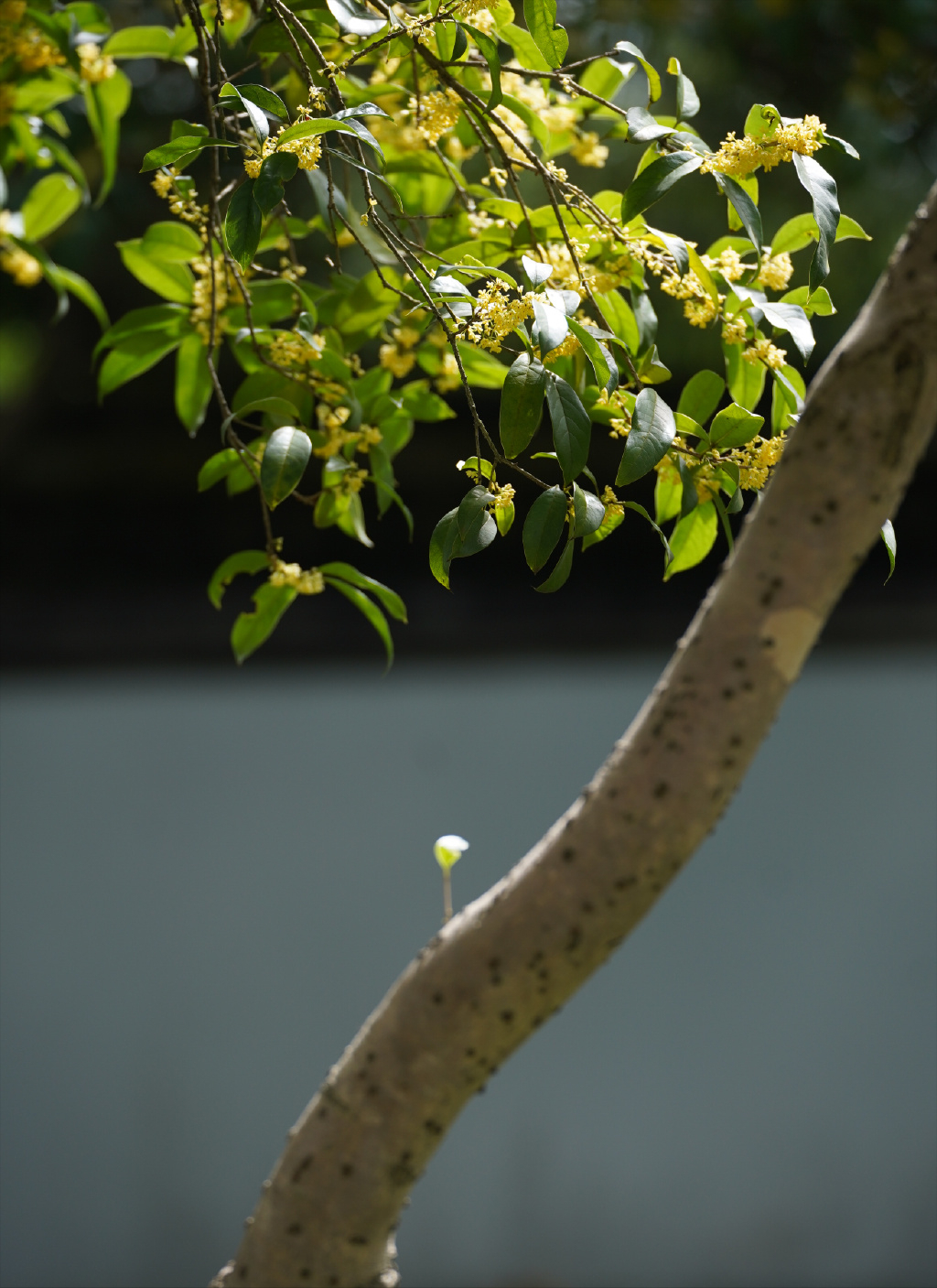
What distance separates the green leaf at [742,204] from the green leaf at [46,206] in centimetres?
50

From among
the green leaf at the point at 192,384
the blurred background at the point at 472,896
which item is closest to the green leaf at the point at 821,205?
the green leaf at the point at 192,384

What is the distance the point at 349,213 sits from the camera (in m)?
0.50

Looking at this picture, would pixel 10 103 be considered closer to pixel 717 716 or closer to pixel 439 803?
pixel 717 716

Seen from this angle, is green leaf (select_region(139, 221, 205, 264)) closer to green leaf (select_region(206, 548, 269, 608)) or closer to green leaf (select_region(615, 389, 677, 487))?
green leaf (select_region(206, 548, 269, 608))

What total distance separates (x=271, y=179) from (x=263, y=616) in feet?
0.67

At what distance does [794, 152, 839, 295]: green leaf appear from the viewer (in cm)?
33

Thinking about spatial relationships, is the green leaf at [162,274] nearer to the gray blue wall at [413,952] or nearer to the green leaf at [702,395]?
the green leaf at [702,395]

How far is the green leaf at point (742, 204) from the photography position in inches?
13.9

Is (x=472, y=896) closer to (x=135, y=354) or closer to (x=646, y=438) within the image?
(x=135, y=354)

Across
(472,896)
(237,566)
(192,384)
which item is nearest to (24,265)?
(192,384)

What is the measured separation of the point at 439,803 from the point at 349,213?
99cm

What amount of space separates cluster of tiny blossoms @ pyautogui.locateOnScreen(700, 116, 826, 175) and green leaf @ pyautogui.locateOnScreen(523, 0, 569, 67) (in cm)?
7

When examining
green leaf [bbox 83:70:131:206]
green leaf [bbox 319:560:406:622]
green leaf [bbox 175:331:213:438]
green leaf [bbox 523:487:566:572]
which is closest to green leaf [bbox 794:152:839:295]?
green leaf [bbox 523:487:566:572]

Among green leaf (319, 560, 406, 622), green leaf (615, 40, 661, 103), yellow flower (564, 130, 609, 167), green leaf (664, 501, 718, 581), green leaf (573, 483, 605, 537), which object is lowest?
green leaf (319, 560, 406, 622)
